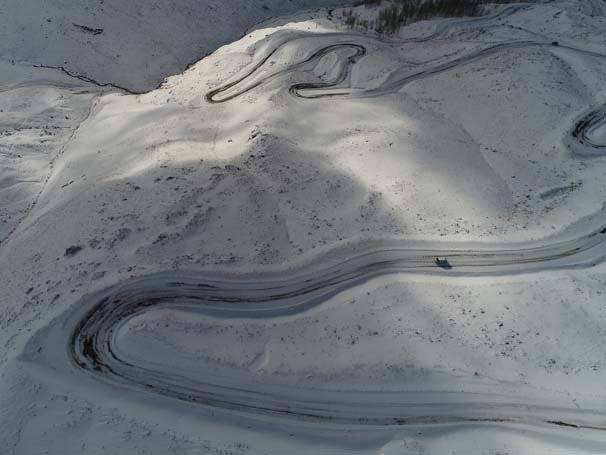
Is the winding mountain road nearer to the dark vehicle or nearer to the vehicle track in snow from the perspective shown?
the vehicle track in snow

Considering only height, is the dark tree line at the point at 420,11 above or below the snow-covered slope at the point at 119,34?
above

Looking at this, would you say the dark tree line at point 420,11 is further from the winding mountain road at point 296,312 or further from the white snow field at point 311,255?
the winding mountain road at point 296,312

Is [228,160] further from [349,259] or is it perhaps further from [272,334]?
[272,334]

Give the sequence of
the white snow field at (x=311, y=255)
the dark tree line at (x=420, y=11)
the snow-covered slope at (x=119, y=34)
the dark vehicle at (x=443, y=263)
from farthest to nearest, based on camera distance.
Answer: the dark tree line at (x=420, y=11) → the snow-covered slope at (x=119, y=34) → the dark vehicle at (x=443, y=263) → the white snow field at (x=311, y=255)

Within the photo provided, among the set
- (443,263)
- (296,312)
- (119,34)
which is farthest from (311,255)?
(119,34)

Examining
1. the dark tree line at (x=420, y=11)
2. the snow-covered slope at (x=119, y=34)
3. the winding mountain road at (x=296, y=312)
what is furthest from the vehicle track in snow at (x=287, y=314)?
the dark tree line at (x=420, y=11)

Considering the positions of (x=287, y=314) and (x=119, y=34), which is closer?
(x=287, y=314)

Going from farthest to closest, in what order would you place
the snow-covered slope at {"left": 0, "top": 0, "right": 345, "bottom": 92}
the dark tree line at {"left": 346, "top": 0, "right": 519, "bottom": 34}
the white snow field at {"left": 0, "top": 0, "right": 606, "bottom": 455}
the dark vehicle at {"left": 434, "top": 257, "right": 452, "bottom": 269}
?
the dark tree line at {"left": 346, "top": 0, "right": 519, "bottom": 34} < the snow-covered slope at {"left": 0, "top": 0, "right": 345, "bottom": 92} < the dark vehicle at {"left": 434, "top": 257, "right": 452, "bottom": 269} < the white snow field at {"left": 0, "top": 0, "right": 606, "bottom": 455}

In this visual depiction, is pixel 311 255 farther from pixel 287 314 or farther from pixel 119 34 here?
pixel 119 34

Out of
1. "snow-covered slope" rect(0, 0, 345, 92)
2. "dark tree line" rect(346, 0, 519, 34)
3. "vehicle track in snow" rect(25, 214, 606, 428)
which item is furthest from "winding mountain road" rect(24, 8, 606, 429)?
"dark tree line" rect(346, 0, 519, 34)
